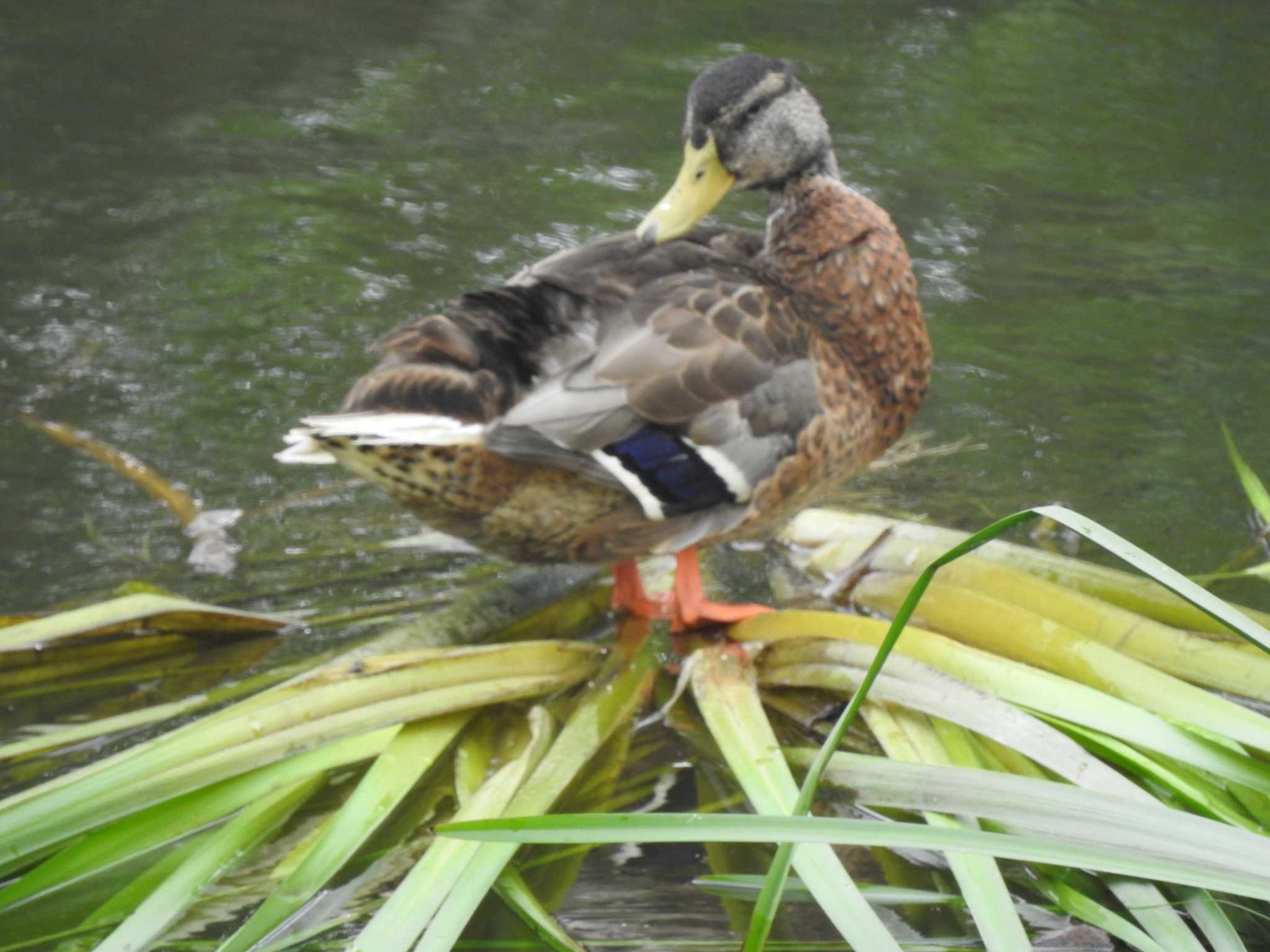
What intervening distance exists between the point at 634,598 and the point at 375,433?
768mm

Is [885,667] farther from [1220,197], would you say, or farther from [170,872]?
[1220,197]

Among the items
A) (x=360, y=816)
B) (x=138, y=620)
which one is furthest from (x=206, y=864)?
(x=138, y=620)

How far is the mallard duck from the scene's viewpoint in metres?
2.67

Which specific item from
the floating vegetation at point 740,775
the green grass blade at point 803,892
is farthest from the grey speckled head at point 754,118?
the green grass blade at point 803,892

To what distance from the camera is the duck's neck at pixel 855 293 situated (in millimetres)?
2975

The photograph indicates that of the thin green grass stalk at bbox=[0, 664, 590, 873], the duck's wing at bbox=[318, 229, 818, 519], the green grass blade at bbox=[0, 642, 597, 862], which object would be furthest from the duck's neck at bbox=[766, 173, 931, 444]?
the thin green grass stalk at bbox=[0, 664, 590, 873]

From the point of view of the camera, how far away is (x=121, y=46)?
6.50 metres

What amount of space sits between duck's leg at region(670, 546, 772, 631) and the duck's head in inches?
25.3

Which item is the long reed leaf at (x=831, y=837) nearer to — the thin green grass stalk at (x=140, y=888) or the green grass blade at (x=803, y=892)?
the green grass blade at (x=803, y=892)

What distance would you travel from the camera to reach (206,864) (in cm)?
200

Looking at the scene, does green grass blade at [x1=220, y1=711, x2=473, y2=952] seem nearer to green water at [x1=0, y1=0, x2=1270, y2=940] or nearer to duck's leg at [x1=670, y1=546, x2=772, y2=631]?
green water at [x1=0, y1=0, x2=1270, y2=940]

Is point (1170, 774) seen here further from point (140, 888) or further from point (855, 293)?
point (140, 888)

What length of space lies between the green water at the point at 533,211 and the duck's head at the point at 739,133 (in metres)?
0.96

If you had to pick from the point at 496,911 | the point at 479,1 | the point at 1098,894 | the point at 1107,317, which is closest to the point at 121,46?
the point at 479,1
